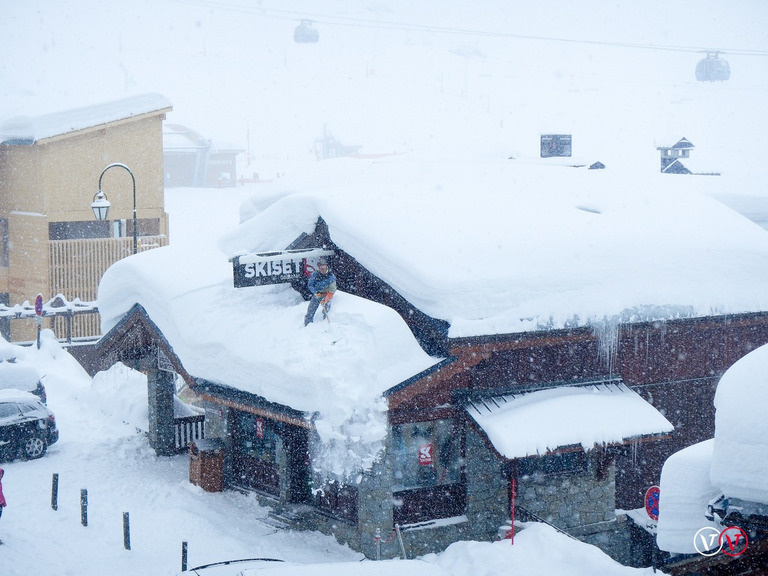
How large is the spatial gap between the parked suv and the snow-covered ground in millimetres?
273

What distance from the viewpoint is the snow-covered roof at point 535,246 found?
14.4 metres

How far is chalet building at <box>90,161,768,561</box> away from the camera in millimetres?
13836

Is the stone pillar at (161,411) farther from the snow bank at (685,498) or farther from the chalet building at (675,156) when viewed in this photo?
the chalet building at (675,156)

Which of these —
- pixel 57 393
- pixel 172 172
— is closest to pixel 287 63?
pixel 172 172

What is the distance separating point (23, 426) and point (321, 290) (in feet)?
26.3

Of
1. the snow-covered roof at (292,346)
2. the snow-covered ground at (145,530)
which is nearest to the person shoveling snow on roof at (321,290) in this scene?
the snow-covered roof at (292,346)

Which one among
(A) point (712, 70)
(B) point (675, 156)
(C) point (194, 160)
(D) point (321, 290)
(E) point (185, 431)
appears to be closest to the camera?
(D) point (321, 290)

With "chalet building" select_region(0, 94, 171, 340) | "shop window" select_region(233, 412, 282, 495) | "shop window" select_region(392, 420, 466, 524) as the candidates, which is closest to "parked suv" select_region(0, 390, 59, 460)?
"shop window" select_region(233, 412, 282, 495)

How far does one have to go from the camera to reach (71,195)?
109 ft

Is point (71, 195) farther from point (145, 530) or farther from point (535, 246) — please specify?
point (535, 246)

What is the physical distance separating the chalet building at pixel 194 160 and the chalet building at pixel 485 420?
5385 cm

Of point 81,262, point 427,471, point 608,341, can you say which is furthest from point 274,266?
point 81,262

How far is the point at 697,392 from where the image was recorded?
54.9ft

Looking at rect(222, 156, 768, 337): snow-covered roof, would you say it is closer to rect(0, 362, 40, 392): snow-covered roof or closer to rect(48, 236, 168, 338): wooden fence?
rect(0, 362, 40, 392): snow-covered roof
